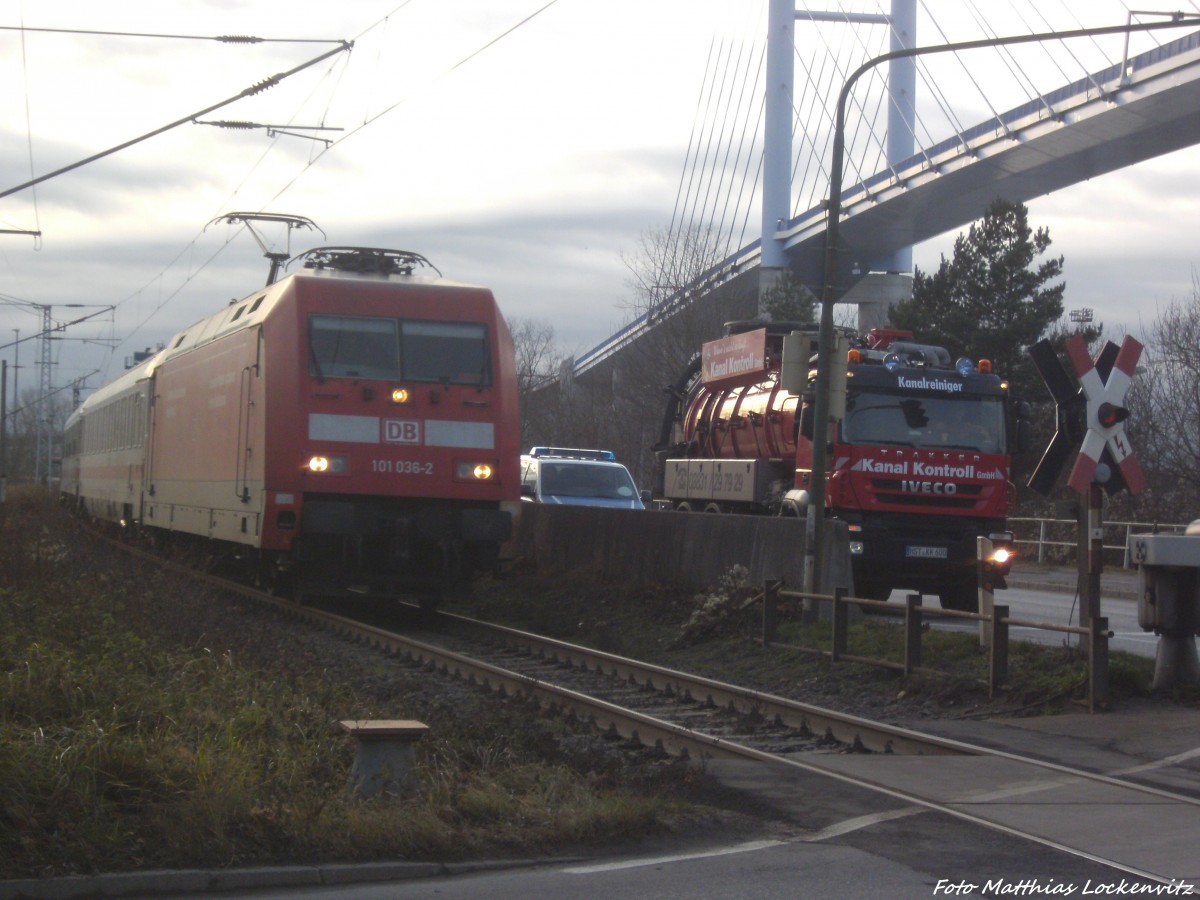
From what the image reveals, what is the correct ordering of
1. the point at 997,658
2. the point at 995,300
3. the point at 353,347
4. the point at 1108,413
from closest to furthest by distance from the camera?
the point at 1108,413 < the point at 997,658 < the point at 353,347 < the point at 995,300

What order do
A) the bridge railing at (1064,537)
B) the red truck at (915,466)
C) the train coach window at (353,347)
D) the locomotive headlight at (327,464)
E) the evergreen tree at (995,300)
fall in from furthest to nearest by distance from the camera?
1. the evergreen tree at (995,300)
2. the bridge railing at (1064,537)
3. the red truck at (915,466)
4. the train coach window at (353,347)
5. the locomotive headlight at (327,464)

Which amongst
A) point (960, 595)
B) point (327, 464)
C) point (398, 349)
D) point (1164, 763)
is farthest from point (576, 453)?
point (1164, 763)

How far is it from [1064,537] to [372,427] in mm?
23702

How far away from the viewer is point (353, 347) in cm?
1574

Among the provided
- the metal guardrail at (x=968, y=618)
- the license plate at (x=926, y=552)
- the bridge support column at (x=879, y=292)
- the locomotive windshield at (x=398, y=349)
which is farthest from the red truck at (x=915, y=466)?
the bridge support column at (x=879, y=292)

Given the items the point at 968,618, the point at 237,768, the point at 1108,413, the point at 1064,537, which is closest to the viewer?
the point at 237,768

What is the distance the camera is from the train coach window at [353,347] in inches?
613

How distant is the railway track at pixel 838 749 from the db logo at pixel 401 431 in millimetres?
2094

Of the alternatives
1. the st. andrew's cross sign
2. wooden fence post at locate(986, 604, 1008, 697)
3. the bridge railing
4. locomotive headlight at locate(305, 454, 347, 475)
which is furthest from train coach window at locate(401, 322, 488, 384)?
the bridge railing

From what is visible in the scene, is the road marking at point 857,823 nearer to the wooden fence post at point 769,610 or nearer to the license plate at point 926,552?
the wooden fence post at point 769,610

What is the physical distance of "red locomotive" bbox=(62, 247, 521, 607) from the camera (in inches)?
604

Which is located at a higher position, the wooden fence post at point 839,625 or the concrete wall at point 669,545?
the concrete wall at point 669,545

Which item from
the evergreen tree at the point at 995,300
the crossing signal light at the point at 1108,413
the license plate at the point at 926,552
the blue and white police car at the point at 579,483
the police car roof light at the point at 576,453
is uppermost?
the evergreen tree at the point at 995,300

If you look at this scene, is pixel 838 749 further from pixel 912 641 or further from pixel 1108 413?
pixel 1108 413
